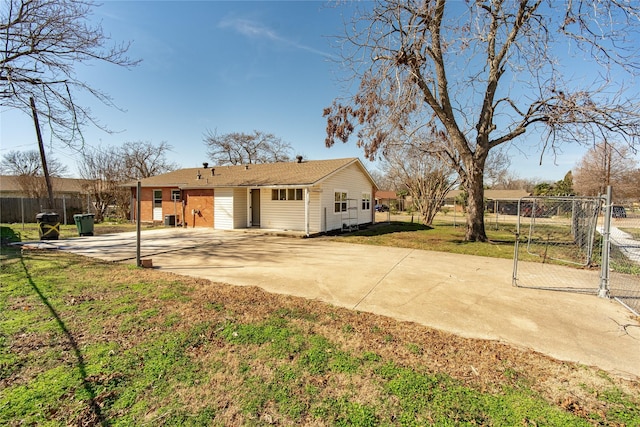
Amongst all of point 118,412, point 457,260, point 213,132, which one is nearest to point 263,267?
point 118,412

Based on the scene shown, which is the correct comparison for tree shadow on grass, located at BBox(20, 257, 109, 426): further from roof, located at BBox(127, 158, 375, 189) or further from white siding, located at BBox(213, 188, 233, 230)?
white siding, located at BBox(213, 188, 233, 230)

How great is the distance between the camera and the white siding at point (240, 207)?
1585cm

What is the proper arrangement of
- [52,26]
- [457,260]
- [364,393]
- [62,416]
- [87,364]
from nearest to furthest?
[62,416], [364,393], [87,364], [52,26], [457,260]

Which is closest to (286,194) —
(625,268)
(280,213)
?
(280,213)

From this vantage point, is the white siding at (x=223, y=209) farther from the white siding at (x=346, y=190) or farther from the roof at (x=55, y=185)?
the roof at (x=55, y=185)

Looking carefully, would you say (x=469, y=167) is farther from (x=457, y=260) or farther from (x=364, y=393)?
(x=364, y=393)

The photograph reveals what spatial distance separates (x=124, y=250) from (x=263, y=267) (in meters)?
5.43

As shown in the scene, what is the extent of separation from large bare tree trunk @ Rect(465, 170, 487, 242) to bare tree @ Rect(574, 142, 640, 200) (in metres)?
28.5

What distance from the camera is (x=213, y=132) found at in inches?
1401

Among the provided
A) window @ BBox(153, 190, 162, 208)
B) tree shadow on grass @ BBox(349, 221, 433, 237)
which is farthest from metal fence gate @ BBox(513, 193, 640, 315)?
window @ BBox(153, 190, 162, 208)

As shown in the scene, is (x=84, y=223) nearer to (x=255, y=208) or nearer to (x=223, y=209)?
(x=223, y=209)

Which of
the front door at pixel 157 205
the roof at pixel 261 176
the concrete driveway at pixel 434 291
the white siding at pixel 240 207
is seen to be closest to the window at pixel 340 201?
the roof at pixel 261 176

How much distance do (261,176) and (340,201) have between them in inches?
194

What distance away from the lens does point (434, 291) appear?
17.9ft
